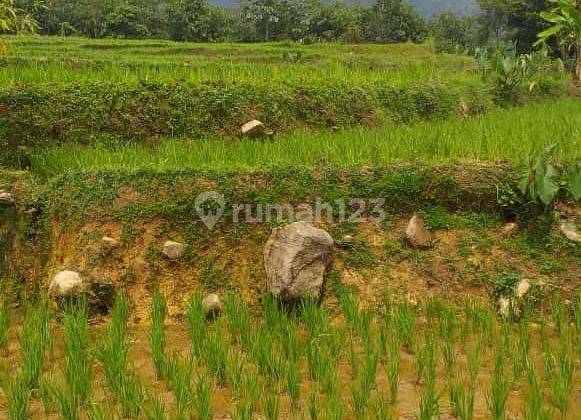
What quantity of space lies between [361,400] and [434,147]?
303 cm

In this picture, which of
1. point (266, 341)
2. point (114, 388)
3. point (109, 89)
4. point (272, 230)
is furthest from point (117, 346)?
point (109, 89)

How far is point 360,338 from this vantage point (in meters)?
3.68

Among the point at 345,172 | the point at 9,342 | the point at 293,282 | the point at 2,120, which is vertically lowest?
the point at 9,342

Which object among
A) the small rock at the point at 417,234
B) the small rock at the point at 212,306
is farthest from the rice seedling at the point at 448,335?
the small rock at the point at 212,306

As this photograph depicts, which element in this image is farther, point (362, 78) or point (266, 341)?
point (362, 78)

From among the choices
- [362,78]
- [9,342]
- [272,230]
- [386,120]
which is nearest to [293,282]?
[272,230]

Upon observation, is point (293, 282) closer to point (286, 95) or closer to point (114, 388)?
point (114, 388)

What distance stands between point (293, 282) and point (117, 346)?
1262 millimetres

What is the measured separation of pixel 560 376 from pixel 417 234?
68.5 inches

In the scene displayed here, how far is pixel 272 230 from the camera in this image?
14.4ft

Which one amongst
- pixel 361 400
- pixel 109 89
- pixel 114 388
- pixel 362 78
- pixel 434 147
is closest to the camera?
pixel 361 400

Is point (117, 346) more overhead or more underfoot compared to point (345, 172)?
more underfoot

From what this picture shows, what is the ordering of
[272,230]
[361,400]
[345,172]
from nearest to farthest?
[361,400] < [272,230] < [345,172]

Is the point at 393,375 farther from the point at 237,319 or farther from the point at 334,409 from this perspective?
the point at 237,319
